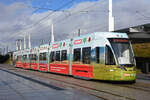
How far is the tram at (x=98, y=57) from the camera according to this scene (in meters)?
12.5

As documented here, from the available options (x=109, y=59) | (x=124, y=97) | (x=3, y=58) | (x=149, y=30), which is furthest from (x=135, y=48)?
(x=3, y=58)

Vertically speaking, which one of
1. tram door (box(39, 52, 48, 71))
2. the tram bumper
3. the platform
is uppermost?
tram door (box(39, 52, 48, 71))

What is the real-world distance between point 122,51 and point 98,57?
4.90 ft

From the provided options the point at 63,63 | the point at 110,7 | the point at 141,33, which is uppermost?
the point at 110,7

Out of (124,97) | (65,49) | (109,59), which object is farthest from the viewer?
(65,49)

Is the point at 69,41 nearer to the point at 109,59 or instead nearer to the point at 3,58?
the point at 109,59

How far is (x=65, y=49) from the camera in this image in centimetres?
1816

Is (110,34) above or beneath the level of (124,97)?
above

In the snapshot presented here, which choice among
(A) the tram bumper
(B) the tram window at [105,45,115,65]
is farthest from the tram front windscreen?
(A) the tram bumper

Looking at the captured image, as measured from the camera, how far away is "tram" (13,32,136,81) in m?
12.5

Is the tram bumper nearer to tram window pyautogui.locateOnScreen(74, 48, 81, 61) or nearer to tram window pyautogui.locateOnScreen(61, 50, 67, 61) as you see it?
tram window pyautogui.locateOnScreen(74, 48, 81, 61)

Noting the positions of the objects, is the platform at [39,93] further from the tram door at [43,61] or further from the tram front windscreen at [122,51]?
the tram door at [43,61]

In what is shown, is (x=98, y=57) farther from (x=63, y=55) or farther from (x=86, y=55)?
(x=63, y=55)

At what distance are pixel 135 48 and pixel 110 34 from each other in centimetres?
1679
